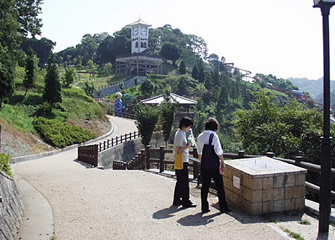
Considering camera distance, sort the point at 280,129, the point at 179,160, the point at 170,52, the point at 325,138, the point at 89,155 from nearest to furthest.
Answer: the point at 325,138 < the point at 179,160 < the point at 280,129 < the point at 89,155 < the point at 170,52

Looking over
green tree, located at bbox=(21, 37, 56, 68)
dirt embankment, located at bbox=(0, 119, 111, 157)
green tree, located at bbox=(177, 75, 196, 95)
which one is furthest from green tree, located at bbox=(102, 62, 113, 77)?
dirt embankment, located at bbox=(0, 119, 111, 157)

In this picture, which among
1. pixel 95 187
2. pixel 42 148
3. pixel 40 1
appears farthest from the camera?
pixel 40 1

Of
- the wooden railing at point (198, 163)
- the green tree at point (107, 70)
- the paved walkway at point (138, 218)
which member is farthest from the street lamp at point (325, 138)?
the green tree at point (107, 70)

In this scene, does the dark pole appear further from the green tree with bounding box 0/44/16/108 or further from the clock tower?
the clock tower

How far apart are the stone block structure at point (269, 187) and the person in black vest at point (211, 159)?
1.05ft

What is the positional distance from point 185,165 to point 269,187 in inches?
52.6

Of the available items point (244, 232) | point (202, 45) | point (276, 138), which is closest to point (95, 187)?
point (244, 232)

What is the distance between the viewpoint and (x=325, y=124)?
14.0ft

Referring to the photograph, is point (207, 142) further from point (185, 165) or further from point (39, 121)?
point (39, 121)

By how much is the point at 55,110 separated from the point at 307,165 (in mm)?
21420

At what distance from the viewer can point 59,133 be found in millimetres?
20594

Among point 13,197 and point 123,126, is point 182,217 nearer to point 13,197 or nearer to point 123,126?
point 13,197

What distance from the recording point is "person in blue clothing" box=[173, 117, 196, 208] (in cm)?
547

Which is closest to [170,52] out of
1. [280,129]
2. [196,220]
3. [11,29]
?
[11,29]
